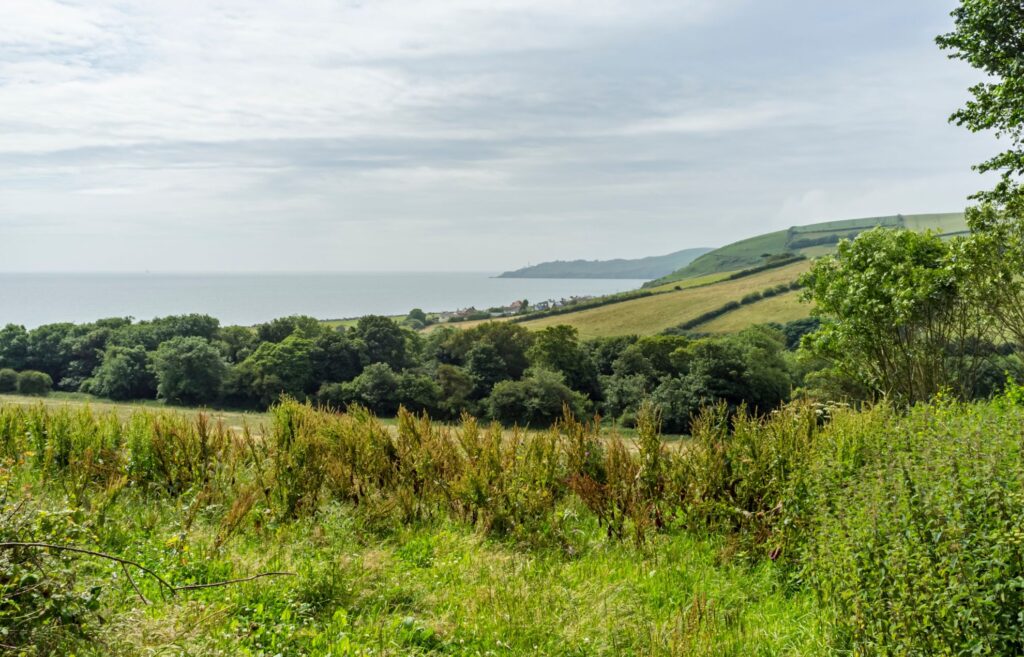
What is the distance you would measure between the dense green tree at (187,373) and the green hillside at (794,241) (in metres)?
83.3

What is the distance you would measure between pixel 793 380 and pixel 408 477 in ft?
123

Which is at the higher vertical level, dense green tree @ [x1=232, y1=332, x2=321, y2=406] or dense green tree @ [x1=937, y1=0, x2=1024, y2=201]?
dense green tree @ [x1=937, y1=0, x2=1024, y2=201]

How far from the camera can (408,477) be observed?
7340 mm

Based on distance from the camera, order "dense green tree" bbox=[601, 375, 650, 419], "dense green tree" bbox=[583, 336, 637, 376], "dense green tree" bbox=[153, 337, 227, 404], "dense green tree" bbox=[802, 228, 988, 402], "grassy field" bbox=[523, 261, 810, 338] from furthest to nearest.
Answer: "grassy field" bbox=[523, 261, 810, 338] < "dense green tree" bbox=[583, 336, 637, 376] < "dense green tree" bbox=[153, 337, 227, 404] < "dense green tree" bbox=[601, 375, 650, 419] < "dense green tree" bbox=[802, 228, 988, 402]

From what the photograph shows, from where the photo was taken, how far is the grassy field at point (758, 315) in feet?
190

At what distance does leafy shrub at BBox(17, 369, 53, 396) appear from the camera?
40.0 m

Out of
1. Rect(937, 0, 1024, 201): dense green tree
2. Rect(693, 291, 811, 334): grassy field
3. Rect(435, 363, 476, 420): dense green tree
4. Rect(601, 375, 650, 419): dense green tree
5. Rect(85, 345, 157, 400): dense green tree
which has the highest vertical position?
Rect(937, 0, 1024, 201): dense green tree

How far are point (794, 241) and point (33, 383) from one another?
124 metres

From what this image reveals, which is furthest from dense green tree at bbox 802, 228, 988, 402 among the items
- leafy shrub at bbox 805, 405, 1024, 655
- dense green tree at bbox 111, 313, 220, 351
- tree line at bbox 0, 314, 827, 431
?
dense green tree at bbox 111, 313, 220, 351

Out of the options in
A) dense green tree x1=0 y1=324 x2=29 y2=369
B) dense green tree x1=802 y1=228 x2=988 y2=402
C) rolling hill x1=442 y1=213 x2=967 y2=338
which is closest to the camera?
dense green tree x1=802 y1=228 x2=988 y2=402

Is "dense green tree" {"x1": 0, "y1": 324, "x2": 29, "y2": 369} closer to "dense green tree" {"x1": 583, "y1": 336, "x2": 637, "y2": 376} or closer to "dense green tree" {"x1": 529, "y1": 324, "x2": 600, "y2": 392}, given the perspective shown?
"dense green tree" {"x1": 529, "y1": 324, "x2": 600, "y2": 392}

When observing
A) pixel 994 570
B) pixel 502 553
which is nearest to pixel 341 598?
pixel 502 553

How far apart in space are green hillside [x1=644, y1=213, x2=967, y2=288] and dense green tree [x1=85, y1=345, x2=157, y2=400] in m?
84.7

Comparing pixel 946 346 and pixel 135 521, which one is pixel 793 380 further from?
pixel 135 521
